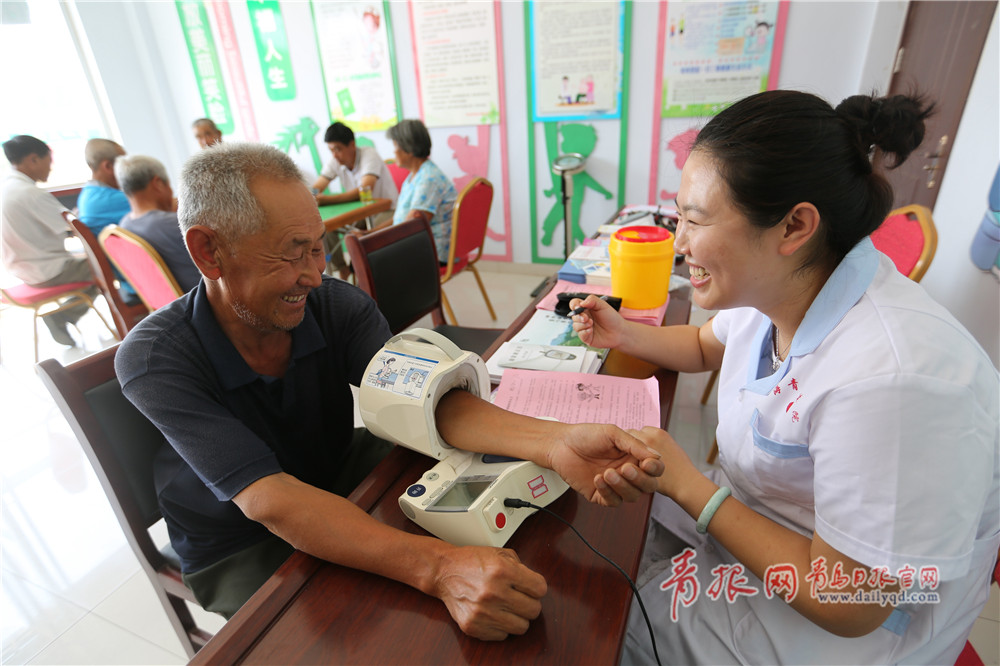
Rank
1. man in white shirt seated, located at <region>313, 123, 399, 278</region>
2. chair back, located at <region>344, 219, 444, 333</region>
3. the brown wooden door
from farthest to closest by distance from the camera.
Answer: man in white shirt seated, located at <region>313, 123, 399, 278</region> → the brown wooden door → chair back, located at <region>344, 219, 444, 333</region>

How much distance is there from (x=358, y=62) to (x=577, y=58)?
1.83 m

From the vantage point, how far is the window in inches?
162

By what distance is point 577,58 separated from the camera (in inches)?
133

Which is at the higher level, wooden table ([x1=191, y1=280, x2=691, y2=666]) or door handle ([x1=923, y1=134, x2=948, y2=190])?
door handle ([x1=923, y1=134, x2=948, y2=190])

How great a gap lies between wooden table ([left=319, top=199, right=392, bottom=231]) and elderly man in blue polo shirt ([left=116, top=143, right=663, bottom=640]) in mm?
2039

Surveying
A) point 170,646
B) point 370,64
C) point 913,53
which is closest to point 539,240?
point 370,64

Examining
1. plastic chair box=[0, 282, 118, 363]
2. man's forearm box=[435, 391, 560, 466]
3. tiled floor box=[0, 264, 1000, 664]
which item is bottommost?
tiled floor box=[0, 264, 1000, 664]

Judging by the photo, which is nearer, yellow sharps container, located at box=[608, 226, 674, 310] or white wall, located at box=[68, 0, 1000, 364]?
yellow sharps container, located at box=[608, 226, 674, 310]

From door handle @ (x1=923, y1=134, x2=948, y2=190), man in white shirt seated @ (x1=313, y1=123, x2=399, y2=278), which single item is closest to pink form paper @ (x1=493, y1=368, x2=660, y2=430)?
door handle @ (x1=923, y1=134, x2=948, y2=190)

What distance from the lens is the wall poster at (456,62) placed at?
11.7 feet

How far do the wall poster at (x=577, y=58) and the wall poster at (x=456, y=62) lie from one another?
1.12 ft

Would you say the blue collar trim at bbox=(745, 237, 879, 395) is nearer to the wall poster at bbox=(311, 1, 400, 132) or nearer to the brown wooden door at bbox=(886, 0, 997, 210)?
the brown wooden door at bbox=(886, 0, 997, 210)

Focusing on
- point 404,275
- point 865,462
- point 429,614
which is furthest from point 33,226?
point 865,462

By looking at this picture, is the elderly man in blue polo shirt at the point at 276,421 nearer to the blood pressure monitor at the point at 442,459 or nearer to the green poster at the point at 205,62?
the blood pressure monitor at the point at 442,459
